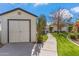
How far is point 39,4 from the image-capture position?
10203mm

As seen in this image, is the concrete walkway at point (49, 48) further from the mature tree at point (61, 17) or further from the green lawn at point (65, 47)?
the mature tree at point (61, 17)

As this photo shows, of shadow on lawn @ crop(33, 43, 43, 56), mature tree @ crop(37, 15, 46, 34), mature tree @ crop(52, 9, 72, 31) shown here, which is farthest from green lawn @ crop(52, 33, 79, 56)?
shadow on lawn @ crop(33, 43, 43, 56)

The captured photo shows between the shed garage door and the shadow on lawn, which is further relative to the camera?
the shed garage door

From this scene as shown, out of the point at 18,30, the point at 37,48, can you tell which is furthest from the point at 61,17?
the point at 18,30

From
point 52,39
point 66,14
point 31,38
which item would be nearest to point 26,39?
point 31,38

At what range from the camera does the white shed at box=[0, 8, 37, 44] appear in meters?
10.6

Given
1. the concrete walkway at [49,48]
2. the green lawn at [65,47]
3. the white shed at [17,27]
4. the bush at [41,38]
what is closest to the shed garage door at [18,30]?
the white shed at [17,27]

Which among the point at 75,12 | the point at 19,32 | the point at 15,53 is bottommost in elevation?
the point at 15,53

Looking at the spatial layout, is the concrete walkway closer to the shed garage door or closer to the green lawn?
the green lawn

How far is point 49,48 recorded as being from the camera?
34.0 feet

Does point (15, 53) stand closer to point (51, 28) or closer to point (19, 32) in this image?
point (19, 32)

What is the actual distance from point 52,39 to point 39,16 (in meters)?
0.91

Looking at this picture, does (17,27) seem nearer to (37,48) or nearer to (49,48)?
(37,48)

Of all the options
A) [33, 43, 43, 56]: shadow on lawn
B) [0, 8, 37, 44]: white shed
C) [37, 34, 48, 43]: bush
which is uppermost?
[0, 8, 37, 44]: white shed
